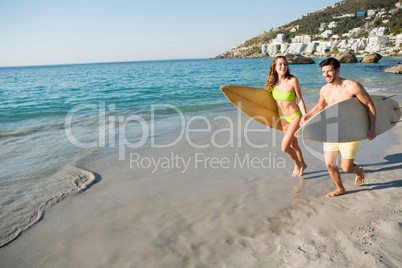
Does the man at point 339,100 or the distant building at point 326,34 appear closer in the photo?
the man at point 339,100

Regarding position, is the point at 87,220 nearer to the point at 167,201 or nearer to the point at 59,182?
the point at 167,201

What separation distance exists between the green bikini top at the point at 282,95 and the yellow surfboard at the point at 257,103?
0.21 metres

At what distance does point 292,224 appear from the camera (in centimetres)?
302

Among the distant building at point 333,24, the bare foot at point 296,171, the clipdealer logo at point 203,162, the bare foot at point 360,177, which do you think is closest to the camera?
the bare foot at point 360,177

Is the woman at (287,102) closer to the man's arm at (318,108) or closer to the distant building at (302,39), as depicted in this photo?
the man's arm at (318,108)

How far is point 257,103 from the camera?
4867 millimetres

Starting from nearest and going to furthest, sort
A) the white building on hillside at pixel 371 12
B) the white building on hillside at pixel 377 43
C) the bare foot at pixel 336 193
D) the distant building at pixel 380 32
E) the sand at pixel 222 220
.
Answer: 1. the sand at pixel 222 220
2. the bare foot at pixel 336 193
3. the white building on hillside at pixel 377 43
4. the distant building at pixel 380 32
5. the white building on hillside at pixel 371 12

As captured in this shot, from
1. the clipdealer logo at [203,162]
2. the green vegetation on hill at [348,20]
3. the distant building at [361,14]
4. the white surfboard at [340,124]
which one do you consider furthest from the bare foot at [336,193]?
the distant building at [361,14]

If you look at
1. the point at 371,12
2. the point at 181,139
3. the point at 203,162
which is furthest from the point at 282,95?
the point at 371,12

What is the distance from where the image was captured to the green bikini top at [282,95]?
4.21 metres

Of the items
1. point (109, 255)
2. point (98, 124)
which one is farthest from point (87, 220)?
point (98, 124)

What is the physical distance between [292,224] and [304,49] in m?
108

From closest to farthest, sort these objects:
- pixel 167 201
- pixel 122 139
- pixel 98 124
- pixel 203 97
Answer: pixel 167 201 < pixel 122 139 < pixel 98 124 < pixel 203 97

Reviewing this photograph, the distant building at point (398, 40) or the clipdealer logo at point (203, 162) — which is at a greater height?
the distant building at point (398, 40)
